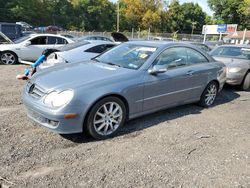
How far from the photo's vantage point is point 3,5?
49344mm

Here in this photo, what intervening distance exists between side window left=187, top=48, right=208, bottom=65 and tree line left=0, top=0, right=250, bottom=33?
51336mm

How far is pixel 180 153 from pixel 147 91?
3.79 ft

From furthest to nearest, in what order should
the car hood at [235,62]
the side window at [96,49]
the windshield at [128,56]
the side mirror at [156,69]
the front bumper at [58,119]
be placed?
the side window at [96,49], the car hood at [235,62], the windshield at [128,56], the side mirror at [156,69], the front bumper at [58,119]

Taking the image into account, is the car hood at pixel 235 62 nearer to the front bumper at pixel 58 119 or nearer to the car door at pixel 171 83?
the car door at pixel 171 83

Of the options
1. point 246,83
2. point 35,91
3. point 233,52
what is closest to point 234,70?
point 246,83

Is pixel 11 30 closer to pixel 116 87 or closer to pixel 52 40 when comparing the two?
pixel 52 40

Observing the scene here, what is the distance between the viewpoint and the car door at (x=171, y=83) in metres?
4.32

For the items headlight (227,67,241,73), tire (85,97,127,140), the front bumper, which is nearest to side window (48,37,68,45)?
headlight (227,67,241,73)

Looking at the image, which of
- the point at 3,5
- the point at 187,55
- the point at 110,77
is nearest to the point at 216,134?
the point at 187,55

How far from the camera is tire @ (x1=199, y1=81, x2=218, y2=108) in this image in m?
5.59

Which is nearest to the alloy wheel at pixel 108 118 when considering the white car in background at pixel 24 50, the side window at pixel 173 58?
the side window at pixel 173 58

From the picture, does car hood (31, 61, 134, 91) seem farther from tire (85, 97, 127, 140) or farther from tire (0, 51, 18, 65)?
tire (0, 51, 18, 65)

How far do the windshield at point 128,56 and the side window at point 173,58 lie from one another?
0.20 m

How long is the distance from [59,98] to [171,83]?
209 cm
